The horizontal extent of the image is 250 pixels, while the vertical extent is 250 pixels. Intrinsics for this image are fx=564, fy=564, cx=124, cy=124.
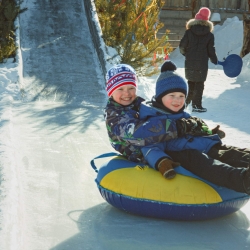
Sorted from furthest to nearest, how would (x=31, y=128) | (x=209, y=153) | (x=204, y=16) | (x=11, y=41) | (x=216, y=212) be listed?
(x=11, y=41)
(x=204, y=16)
(x=31, y=128)
(x=209, y=153)
(x=216, y=212)

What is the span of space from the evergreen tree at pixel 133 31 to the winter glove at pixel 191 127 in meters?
5.37

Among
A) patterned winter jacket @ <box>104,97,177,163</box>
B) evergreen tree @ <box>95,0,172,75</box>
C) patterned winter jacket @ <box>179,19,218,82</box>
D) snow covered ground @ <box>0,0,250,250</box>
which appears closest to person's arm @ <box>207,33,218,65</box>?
patterned winter jacket @ <box>179,19,218,82</box>

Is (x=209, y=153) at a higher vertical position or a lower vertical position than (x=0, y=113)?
higher

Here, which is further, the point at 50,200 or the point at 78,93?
the point at 78,93

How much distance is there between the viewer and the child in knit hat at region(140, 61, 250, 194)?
11.5 ft

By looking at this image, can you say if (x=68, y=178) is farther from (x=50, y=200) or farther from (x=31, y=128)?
(x=31, y=128)

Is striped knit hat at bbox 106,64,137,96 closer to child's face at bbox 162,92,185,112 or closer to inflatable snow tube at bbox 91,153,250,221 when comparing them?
child's face at bbox 162,92,185,112

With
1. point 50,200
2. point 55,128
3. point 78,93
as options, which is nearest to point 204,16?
point 78,93

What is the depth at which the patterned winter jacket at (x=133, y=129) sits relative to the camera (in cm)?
363

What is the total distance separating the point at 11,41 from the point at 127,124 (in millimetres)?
5581

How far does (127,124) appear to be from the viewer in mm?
3732

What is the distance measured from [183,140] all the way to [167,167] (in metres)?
0.33

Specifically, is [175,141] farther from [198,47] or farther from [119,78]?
[198,47]

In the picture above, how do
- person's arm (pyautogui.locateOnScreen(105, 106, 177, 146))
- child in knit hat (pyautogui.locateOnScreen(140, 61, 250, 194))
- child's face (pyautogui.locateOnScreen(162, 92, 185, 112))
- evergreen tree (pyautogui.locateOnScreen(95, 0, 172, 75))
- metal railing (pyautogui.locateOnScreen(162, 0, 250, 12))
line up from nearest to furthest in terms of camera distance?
child in knit hat (pyautogui.locateOnScreen(140, 61, 250, 194)), person's arm (pyautogui.locateOnScreen(105, 106, 177, 146)), child's face (pyautogui.locateOnScreen(162, 92, 185, 112)), evergreen tree (pyautogui.locateOnScreen(95, 0, 172, 75)), metal railing (pyautogui.locateOnScreen(162, 0, 250, 12))
